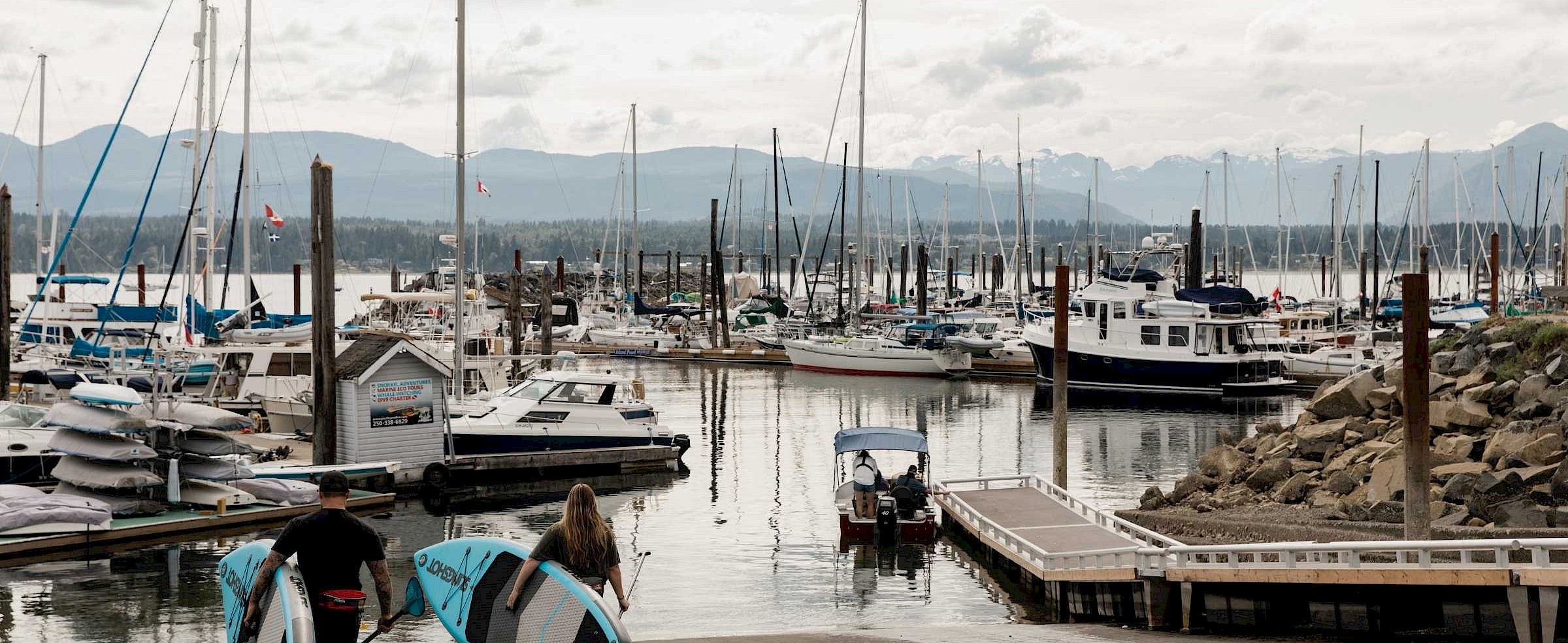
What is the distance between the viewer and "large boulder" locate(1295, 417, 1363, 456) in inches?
1019

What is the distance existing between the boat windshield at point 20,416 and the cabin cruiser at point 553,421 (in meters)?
7.74

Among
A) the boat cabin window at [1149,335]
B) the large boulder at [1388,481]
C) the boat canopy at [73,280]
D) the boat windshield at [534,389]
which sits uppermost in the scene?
the boat canopy at [73,280]

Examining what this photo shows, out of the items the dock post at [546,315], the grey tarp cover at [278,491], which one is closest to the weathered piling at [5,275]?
the grey tarp cover at [278,491]

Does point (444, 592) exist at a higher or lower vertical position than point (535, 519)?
higher

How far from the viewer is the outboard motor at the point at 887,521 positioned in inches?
936

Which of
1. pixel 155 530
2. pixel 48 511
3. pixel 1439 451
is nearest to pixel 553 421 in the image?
pixel 155 530

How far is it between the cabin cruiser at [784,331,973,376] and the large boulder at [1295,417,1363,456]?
109 feet

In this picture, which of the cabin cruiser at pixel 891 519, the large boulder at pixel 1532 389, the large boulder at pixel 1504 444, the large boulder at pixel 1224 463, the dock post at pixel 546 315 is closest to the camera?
the large boulder at pixel 1504 444

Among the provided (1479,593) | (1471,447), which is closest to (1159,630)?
(1479,593)

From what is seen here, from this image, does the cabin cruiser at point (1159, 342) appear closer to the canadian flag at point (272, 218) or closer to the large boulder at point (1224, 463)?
the large boulder at point (1224, 463)

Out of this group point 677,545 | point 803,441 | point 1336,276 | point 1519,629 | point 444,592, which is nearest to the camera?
point 444,592

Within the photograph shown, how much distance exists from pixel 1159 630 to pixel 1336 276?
208ft

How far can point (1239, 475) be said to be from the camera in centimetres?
2667

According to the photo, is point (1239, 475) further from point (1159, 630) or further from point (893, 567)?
point (1159, 630)
